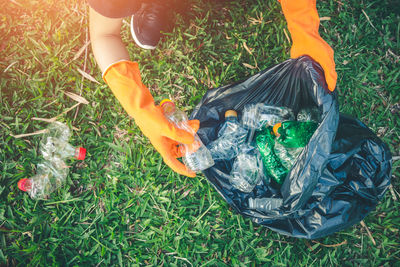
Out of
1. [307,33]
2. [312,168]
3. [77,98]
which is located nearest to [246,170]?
[312,168]

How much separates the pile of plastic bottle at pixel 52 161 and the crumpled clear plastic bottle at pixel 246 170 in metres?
0.97

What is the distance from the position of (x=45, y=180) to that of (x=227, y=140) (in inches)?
47.2

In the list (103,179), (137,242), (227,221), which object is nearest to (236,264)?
(227,221)

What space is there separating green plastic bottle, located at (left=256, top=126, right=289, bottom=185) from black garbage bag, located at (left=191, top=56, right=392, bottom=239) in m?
0.08

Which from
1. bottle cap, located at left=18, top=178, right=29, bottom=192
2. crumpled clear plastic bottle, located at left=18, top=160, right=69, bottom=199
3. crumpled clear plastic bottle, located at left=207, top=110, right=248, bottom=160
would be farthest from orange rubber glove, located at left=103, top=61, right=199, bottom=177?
bottle cap, located at left=18, top=178, right=29, bottom=192

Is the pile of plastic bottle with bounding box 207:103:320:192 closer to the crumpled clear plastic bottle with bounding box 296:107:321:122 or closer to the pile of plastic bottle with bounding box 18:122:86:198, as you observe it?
the crumpled clear plastic bottle with bounding box 296:107:321:122

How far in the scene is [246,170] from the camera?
1.49 m

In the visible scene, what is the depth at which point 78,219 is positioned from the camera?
1646 millimetres

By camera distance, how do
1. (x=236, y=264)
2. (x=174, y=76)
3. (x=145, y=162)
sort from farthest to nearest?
(x=174, y=76) → (x=145, y=162) → (x=236, y=264)

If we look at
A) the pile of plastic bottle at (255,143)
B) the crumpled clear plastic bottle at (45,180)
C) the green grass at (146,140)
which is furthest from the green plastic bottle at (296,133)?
the crumpled clear plastic bottle at (45,180)

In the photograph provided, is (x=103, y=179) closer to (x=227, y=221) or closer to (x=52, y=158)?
(x=52, y=158)

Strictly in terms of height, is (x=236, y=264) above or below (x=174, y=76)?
below

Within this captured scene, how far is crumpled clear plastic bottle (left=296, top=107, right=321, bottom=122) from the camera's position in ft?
4.65

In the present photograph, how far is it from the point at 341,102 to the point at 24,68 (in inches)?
87.6
